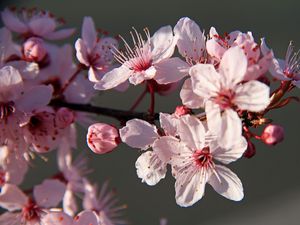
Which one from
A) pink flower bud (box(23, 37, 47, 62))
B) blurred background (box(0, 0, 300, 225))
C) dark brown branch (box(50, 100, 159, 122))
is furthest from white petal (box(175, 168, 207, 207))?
blurred background (box(0, 0, 300, 225))

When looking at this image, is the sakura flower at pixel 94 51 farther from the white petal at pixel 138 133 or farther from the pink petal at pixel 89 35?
the white petal at pixel 138 133

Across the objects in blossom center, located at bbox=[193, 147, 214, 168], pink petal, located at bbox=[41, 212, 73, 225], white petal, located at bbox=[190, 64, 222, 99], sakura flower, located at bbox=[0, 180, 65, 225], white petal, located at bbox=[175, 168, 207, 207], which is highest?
white petal, located at bbox=[190, 64, 222, 99]

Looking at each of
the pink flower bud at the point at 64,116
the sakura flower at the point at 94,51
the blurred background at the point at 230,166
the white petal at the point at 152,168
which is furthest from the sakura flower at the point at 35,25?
the blurred background at the point at 230,166

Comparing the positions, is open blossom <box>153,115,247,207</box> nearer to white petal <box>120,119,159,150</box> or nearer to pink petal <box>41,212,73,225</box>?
white petal <box>120,119,159,150</box>

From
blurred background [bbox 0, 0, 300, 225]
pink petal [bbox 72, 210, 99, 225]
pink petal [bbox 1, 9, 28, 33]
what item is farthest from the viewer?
blurred background [bbox 0, 0, 300, 225]

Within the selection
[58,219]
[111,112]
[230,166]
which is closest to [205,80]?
[111,112]

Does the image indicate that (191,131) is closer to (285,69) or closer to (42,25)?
(285,69)

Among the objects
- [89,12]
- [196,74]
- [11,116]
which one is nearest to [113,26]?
[89,12]
